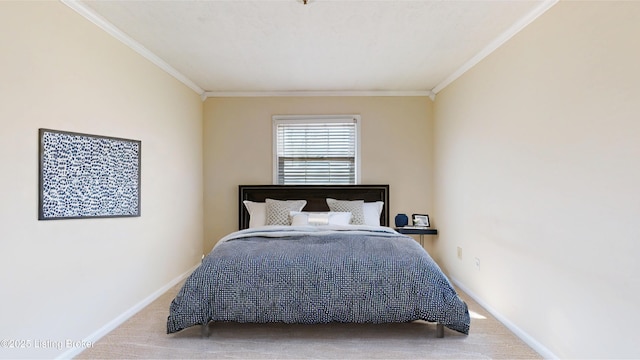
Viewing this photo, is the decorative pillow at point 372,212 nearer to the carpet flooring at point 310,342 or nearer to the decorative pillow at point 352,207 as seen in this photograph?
the decorative pillow at point 352,207

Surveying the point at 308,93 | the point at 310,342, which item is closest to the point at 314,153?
the point at 308,93

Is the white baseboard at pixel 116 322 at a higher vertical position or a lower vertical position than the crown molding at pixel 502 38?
lower

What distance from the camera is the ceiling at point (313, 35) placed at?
7.68ft

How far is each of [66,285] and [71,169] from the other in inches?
31.9

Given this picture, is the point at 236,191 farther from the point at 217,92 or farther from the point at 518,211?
the point at 518,211

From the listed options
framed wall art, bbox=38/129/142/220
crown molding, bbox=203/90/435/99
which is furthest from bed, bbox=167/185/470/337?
crown molding, bbox=203/90/435/99

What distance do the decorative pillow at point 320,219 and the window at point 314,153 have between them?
0.83 metres

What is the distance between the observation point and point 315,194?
14.7ft

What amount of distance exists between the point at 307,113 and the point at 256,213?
1.61 metres

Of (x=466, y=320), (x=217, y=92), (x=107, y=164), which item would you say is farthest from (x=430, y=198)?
(x=107, y=164)

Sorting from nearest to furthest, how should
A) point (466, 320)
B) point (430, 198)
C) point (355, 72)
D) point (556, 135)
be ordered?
point (556, 135), point (466, 320), point (355, 72), point (430, 198)

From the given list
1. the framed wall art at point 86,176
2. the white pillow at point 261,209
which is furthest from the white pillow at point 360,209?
the framed wall art at point 86,176

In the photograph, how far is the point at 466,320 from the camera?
240 centimetres

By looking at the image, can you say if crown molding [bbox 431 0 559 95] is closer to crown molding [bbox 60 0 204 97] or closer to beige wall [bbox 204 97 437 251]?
beige wall [bbox 204 97 437 251]
